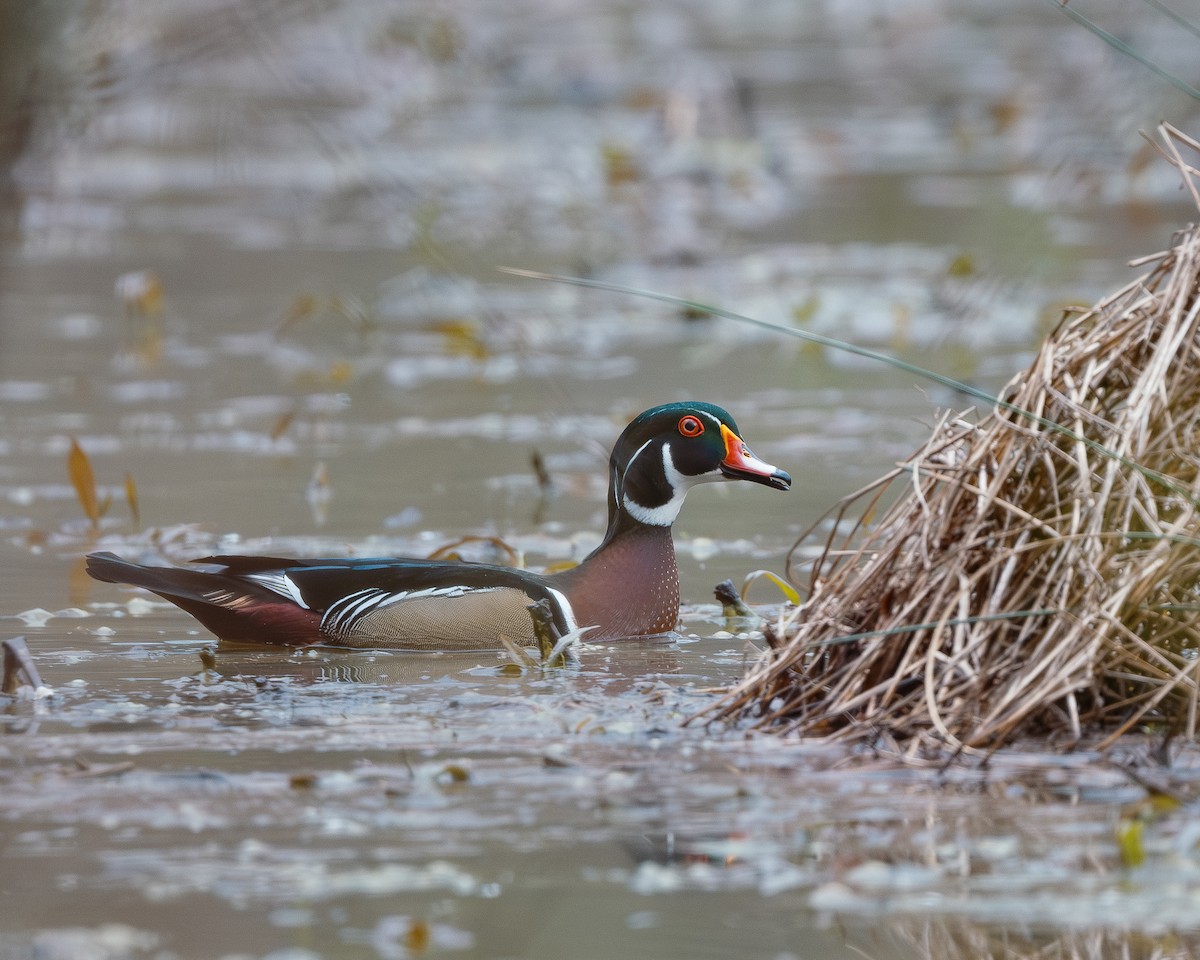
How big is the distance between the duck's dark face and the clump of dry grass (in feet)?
4.68

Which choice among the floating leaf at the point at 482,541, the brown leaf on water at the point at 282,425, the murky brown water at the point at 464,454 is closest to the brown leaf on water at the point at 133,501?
the murky brown water at the point at 464,454

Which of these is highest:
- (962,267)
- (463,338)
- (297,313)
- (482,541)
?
(962,267)

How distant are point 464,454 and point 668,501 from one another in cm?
274

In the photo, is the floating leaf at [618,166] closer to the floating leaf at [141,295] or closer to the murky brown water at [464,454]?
the murky brown water at [464,454]

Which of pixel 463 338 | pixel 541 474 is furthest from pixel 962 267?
pixel 541 474

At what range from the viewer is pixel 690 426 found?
6168 millimetres

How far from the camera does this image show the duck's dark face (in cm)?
612

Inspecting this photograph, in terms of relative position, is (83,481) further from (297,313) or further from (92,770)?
(297,313)

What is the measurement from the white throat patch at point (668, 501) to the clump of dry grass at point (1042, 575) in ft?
4.65

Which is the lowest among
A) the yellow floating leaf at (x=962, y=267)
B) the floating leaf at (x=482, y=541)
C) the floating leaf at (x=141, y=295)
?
the floating leaf at (x=482, y=541)

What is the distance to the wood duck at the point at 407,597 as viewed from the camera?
5.64m

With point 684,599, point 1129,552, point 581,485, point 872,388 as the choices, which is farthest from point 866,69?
point 1129,552

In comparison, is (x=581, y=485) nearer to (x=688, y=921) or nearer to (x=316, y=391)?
(x=316, y=391)

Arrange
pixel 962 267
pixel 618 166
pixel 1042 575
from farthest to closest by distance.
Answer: pixel 618 166 → pixel 962 267 → pixel 1042 575
